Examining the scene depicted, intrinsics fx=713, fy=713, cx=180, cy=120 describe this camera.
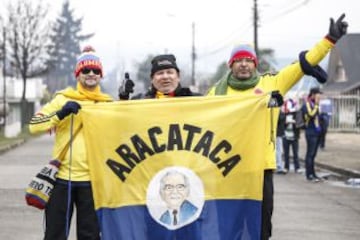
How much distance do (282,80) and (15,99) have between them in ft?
142

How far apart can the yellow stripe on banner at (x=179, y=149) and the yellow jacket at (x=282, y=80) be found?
1.43 ft

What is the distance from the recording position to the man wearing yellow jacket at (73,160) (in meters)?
5.21

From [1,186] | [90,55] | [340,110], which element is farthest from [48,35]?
[90,55]

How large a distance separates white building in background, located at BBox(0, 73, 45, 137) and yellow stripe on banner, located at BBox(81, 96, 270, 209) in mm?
28401

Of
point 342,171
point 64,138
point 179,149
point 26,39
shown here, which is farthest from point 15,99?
point 179,149

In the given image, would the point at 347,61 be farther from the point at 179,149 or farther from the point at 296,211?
the point at 179,149

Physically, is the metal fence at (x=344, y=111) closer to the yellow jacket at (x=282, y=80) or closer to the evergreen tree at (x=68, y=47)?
the yellow jacket at (x=282, y=80)

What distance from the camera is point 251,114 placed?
482cm

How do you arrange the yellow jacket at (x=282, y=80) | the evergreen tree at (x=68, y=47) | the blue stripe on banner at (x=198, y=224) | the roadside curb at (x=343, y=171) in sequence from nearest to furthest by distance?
the blue stripe on banner at (x=198, y=224), the yellow jacket at (x=282, y=80), the roadside curb at (x=343, y=171), the evergreen tree at (x=68, y=47)

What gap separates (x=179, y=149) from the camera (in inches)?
183

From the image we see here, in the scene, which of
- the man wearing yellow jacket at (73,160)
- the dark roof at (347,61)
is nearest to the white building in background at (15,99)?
the dark roof at (347,61)

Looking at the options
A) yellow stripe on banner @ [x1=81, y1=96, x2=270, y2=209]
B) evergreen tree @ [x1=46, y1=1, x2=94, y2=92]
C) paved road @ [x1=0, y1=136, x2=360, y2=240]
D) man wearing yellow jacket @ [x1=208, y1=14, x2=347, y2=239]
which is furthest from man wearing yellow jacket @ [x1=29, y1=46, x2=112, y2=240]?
evergreen tree @ [x1=46, y1=1, x2=94, y2=92]

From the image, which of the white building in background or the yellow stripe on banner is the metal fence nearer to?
the white building in background

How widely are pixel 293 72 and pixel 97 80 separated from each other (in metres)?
1.50
